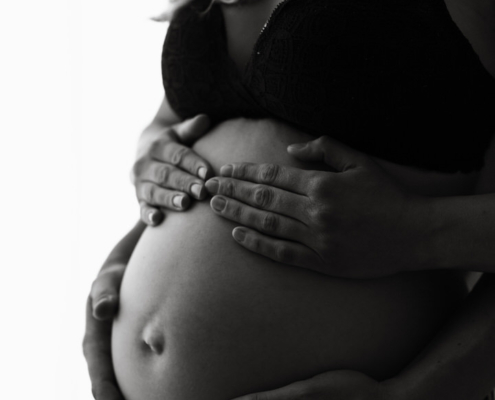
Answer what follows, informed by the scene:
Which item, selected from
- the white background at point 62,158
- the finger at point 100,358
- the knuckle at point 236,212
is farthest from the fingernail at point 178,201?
the white background at point 62,158

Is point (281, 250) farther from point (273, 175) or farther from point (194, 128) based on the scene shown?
point (194, 128)

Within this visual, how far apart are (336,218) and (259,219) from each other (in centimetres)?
11

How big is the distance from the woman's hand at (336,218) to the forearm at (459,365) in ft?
0.37

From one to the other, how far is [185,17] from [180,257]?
41 centimetres

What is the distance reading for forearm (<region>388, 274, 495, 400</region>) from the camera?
703 mm

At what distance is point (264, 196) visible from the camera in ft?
2.50

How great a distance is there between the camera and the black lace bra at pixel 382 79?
73 centimetres

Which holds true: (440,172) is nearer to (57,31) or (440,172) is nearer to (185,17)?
(185,17)

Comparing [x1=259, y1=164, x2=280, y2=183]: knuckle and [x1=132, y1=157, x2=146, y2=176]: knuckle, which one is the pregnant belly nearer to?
[x1=259, y1=164, x2=280, y2=183]: knuckle

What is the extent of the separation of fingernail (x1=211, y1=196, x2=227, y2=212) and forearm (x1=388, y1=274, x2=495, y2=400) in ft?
1.09

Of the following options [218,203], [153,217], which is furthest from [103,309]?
[218,203]

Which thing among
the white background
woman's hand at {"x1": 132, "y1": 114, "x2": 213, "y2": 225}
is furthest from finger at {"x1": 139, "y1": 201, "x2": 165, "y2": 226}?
the white background

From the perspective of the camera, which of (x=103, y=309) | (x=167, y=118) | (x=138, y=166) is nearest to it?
(x=103, y=309)

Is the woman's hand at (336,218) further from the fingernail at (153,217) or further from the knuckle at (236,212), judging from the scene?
the fingernail at (153,217)
